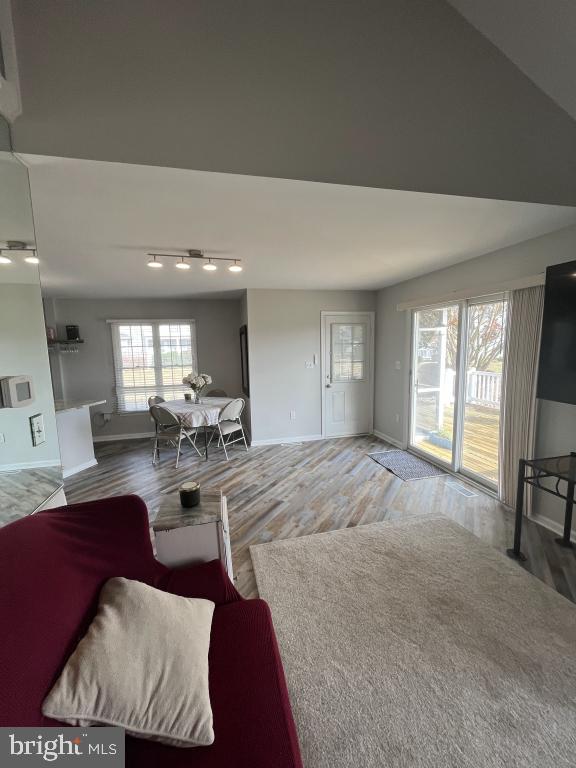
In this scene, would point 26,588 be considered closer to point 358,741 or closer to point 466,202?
point 358,741

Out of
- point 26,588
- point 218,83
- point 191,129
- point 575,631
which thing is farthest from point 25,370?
point 575,631

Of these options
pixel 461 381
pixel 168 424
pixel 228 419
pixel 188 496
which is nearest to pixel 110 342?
pixel 168 424

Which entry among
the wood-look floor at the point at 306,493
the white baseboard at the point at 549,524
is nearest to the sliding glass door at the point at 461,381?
the wood-look floor at the point at 306,493

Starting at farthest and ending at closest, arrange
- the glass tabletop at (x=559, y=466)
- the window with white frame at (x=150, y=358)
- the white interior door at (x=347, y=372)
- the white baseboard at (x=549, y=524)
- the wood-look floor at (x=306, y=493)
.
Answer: the window with white frame at (x=150, y=358) → the white interior door at (x=347, y=372) → the white baseboard at (x=549, y=524) → the wood-look floor at (x=306, y=493) → the glass tabletop at (x=559, y=466)

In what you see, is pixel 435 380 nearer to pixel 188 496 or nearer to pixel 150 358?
pixel 188 496

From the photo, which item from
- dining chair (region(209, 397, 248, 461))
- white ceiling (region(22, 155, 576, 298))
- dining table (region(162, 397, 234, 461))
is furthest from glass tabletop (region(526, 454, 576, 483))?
dining table (region(162, 397, 234, 461))

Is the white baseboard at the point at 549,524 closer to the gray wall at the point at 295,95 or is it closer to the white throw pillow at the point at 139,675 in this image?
the gray wall at the point at 295,95

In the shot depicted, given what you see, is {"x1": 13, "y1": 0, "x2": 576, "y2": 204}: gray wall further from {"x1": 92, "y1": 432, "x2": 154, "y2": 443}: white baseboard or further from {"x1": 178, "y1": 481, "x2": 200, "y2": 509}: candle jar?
{"x1": 92, "y1": 432, "x2": 154, "y2": 443}: white baseboard

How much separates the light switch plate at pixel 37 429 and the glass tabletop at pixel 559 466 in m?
3.13

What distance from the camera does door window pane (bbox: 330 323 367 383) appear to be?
17.1ft

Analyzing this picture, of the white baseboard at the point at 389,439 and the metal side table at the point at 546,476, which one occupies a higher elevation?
the metal side table at the point at 546,476

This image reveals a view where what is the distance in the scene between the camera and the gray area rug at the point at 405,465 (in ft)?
12.5

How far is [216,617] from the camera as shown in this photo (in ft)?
4.47

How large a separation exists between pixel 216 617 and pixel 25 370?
1553 millimetres
